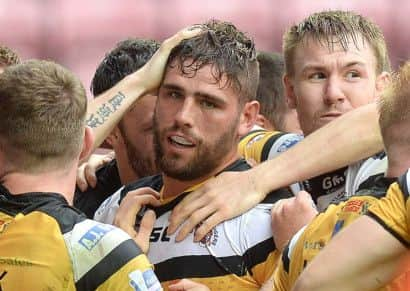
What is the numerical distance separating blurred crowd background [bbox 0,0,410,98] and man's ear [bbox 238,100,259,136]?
410cm

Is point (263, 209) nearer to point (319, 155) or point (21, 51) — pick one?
point (319, 155)

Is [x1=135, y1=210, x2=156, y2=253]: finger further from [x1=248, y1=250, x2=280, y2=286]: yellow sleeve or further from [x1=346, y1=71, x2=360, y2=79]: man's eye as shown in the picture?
[x1=346, y1=71, x2=360, y2=79]: man's eye

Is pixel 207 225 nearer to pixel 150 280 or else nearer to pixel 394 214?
pixel 150 280

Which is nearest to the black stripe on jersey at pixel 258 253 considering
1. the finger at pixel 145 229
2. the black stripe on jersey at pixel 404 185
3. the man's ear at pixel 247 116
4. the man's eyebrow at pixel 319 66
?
the finger at pixel 145 229

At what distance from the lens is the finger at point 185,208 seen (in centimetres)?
361

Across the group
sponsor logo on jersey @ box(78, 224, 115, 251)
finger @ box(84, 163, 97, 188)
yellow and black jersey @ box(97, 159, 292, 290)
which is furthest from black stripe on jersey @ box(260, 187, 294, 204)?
finger @ box(84, 163, 97, 188)

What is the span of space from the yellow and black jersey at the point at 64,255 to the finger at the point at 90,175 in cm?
150

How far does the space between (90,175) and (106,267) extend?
167 cm

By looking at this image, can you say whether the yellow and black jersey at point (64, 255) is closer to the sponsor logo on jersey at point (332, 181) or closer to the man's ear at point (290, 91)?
the sponsor logo on jersey at point (332, 181)

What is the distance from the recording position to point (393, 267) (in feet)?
8.27

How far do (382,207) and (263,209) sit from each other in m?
1.08

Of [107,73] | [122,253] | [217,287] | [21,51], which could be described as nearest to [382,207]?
[122,253]

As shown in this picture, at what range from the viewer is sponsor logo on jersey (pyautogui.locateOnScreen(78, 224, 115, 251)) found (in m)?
2.99

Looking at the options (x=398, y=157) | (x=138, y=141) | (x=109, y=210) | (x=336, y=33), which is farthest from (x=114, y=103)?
(x=398, y=157)
